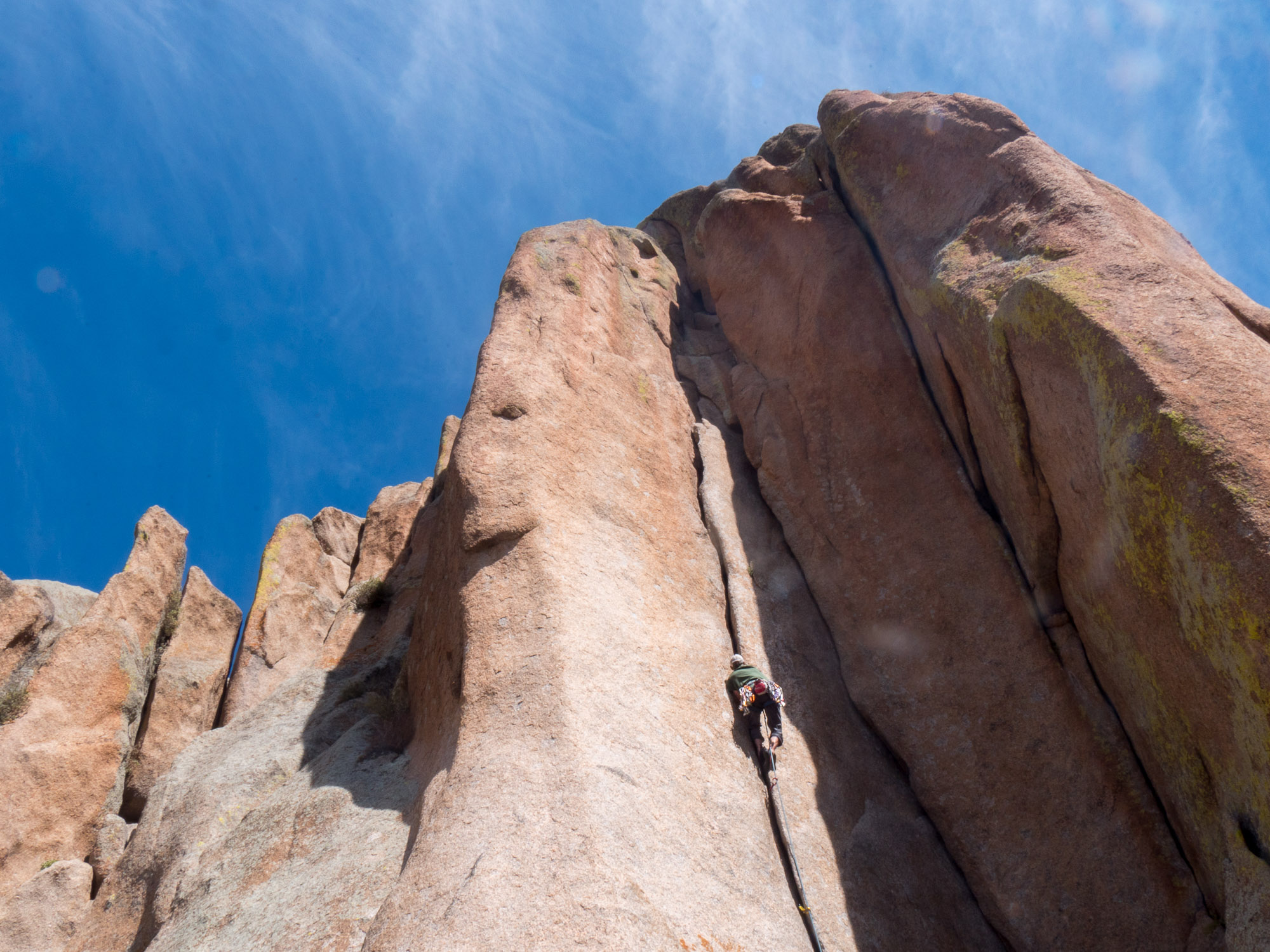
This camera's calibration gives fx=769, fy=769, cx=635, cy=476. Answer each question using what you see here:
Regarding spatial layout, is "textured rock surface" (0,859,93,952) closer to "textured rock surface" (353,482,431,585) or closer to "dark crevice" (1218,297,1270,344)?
"textured rock surface" (353,482,431,585)

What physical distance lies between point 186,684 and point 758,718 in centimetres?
1185

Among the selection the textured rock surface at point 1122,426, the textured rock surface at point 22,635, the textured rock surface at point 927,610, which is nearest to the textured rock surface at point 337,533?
the textured rock surface at point 22,635

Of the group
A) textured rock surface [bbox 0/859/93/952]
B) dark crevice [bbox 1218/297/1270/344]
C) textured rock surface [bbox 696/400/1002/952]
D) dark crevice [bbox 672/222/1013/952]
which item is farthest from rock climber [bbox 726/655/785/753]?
textured rock surface [bbox 0/859/93/952]

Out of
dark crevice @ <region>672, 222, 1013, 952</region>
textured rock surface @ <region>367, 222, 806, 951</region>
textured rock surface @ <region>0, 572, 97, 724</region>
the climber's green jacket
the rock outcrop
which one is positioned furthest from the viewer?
textured rock surface @ <region>0, 572, 97, 724</region>

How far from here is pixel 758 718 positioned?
9984 mm

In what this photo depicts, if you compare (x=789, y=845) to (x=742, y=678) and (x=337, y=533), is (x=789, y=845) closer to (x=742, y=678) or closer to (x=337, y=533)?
(x=742, y=678)

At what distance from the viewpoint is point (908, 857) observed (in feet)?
31.1

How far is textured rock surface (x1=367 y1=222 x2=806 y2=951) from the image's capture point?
6309 mm

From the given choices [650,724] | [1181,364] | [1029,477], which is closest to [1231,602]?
[1181,364]

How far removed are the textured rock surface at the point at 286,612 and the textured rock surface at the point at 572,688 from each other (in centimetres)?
676

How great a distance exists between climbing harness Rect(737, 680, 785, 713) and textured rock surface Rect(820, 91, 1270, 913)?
400 cm

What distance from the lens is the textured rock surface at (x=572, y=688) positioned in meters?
6.31

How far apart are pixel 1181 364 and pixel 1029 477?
3072 millimetres

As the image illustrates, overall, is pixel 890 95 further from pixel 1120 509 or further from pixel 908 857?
pixel 908 857
